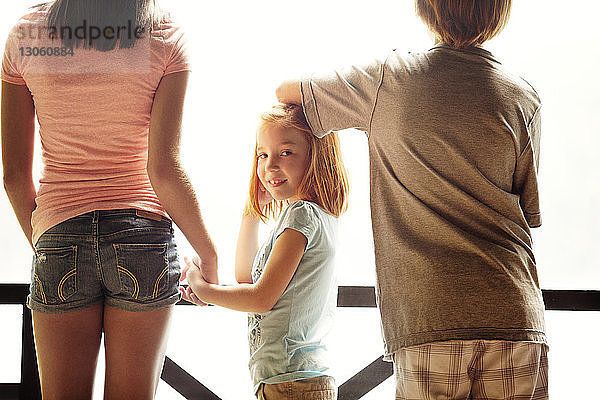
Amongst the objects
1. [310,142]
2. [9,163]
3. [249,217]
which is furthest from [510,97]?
[9,163]

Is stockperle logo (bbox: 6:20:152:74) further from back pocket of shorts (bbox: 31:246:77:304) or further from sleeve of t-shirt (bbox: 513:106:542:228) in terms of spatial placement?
sleeve of t-shirt (bbox: 513:106:542:228)

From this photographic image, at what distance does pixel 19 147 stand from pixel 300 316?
692 millimetres

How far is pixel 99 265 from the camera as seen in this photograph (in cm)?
119

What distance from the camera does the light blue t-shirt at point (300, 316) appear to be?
1.31 metres

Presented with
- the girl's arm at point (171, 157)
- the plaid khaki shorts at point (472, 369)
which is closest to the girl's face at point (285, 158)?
the girl's arm at point (171, 157)

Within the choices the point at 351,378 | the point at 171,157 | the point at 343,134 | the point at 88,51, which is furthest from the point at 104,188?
the point at 351,378

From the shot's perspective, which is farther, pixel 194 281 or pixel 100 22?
pixel 194 281

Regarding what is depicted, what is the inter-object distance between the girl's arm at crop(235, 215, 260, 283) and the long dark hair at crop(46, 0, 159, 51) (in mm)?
530

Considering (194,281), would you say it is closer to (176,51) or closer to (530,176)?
(176,51)

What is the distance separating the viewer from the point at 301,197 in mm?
1397

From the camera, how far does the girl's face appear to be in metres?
1.39

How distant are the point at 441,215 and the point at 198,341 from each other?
3.27ft

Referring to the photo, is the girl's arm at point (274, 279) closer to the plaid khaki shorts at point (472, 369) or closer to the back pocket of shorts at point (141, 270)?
the back pocket of shorts at point (141, 270)

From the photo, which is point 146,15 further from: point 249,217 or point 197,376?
point 197,376
